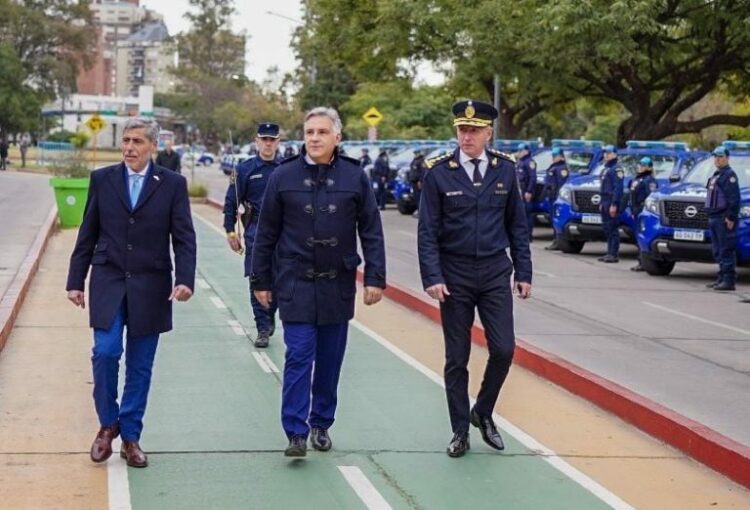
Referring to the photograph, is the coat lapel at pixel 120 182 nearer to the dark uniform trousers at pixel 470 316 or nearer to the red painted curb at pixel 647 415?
the dark uniform trousers at pixel 470 316

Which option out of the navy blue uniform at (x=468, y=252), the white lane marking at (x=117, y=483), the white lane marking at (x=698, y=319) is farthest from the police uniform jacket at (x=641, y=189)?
the white lane marking at (x=117, y=483)

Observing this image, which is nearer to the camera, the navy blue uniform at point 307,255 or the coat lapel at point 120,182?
the coat lapel at point 120,182

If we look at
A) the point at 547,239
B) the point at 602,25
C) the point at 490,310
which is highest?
the point at 602,25

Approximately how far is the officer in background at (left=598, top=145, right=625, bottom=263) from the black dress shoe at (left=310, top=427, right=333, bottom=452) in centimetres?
1567

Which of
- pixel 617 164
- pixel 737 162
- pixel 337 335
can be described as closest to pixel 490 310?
pixel 337 335

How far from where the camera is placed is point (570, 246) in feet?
85.5

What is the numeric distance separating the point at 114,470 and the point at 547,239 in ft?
75.4

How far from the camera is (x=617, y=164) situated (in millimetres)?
24484

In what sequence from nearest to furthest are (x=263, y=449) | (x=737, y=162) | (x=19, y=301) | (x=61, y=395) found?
(x=263, y=449) < (x=61, y=395) < (x=19, y=301) < (x=737, y=162)

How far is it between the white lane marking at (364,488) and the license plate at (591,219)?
17.9m

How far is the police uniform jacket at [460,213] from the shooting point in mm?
8062

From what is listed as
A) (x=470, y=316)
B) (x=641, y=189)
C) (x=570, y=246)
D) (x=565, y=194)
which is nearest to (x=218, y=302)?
(x=470, y=316)

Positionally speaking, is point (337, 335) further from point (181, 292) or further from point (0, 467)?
point (0, 467)

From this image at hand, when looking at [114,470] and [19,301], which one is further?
→ [19,301]
